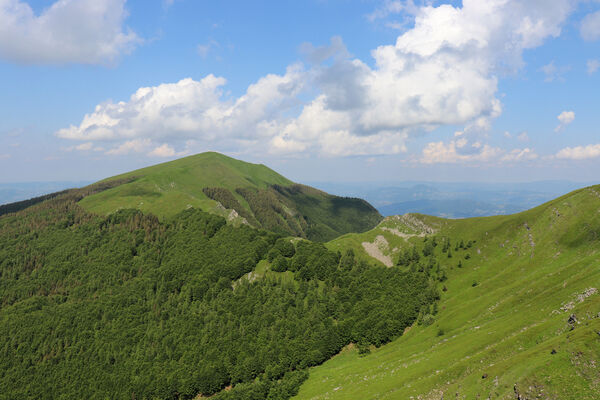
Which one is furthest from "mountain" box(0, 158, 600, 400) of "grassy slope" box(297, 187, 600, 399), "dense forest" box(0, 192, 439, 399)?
"dense forest" box(0, 192, 439, 399)

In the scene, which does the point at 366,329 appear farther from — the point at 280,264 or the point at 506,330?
the point at 506,330

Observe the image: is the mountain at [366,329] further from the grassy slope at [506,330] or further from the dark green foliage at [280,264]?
the dark green foliage at [280,264]

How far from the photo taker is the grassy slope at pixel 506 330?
4503 cm

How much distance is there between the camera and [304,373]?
118875mm

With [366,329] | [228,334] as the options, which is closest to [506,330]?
[366,329]

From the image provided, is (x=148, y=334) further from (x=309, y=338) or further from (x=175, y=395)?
(x=309, y=338)

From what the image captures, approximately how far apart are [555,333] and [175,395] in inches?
5903

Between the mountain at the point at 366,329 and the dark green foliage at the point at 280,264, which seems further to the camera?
the dark green foliage at the point at 280,264

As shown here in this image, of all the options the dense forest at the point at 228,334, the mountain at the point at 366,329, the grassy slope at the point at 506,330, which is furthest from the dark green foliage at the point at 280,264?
the grassy slope at the point at 506,330

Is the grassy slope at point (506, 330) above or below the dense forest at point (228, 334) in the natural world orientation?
above

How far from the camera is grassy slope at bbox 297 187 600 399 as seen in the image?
4503cm

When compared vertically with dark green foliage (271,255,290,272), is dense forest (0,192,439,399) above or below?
below

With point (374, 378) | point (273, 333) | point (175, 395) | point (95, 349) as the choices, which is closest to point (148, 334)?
point (95, 349)

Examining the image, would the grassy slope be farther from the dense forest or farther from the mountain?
the dense forest
